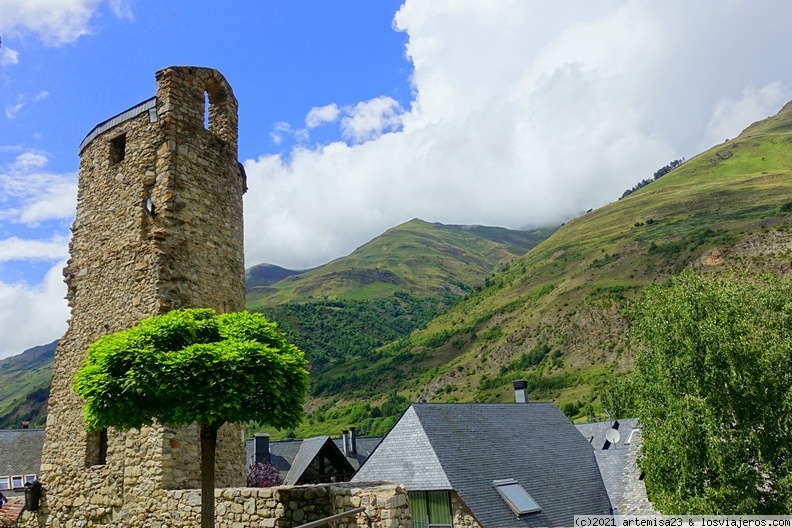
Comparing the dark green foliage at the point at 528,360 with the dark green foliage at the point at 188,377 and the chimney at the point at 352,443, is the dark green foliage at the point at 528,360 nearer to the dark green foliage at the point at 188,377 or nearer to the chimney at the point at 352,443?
the chimney at the point at 352,443

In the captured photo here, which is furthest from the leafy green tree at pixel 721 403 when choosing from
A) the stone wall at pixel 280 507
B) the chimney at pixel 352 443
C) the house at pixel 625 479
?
the chimney at pixel 352 443

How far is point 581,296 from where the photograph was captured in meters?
110

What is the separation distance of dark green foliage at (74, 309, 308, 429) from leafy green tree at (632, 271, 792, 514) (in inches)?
565

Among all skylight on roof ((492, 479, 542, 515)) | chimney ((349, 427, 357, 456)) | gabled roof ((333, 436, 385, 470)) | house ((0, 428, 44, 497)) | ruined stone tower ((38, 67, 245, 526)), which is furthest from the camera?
chimney ((349, 427, 357, 456))

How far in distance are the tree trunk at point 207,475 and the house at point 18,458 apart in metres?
39.2

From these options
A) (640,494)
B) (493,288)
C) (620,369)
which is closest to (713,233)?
(620,369)

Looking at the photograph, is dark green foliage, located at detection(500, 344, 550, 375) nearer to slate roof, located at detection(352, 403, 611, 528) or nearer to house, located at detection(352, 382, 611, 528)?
house, located at detection(352, 382, 611, 528)

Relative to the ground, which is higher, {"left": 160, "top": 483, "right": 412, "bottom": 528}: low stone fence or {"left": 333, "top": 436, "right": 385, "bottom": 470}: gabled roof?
{"left": 160, "top": 483, "right": 412, "bottom": 528}: low stone fence

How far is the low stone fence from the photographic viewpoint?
7383mm

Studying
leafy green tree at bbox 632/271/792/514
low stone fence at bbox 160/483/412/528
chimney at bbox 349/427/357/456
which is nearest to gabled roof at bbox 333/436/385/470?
chimney at bbox 349/427/357/456

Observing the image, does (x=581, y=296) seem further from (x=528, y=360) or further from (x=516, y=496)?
(x=516, y=496)

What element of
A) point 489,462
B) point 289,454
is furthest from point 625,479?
point 289,454

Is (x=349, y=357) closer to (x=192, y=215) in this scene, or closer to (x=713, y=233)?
(x=713, y=233)

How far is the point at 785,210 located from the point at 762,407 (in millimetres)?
116181
